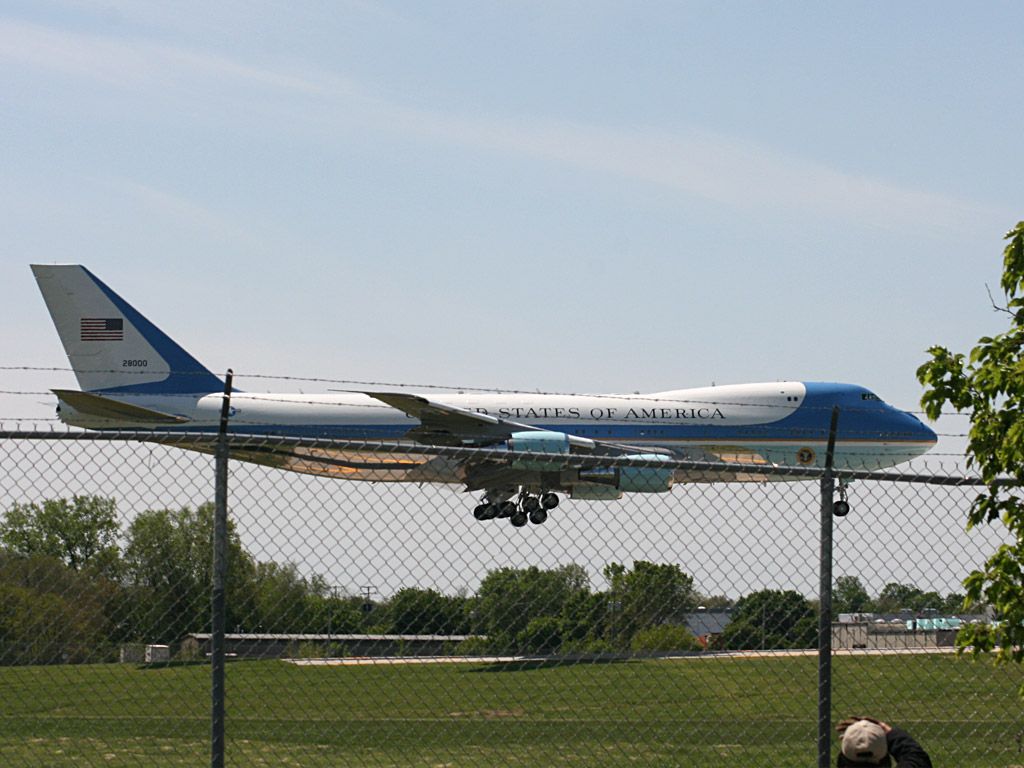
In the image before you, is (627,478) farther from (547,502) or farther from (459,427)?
(547,502)

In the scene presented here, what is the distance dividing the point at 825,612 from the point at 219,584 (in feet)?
10.5

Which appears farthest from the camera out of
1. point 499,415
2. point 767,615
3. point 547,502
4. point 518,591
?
point 499,415

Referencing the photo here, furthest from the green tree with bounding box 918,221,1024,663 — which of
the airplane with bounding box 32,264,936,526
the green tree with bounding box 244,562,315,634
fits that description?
the airplane with bounding box 32,264,936,526

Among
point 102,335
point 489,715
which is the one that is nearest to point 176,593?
point 489,715

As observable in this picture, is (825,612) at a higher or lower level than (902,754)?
higher

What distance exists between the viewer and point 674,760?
39.8 feet

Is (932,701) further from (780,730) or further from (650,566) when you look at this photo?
(650,566)

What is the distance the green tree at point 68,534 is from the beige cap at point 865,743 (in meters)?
4.10

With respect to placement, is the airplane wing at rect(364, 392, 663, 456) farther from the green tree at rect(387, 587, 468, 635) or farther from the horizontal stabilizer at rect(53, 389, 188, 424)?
the green tree at rect(387, 587, 468, 635)

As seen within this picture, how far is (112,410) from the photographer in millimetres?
35844

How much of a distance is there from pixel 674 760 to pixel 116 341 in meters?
33.1

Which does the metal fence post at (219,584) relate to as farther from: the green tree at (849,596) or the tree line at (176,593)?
the green tree at (849,596)

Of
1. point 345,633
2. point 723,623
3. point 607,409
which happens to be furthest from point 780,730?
point 607,409

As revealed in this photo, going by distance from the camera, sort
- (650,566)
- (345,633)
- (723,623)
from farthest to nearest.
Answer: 1. (723,623)
2. (650,566)
3. (345,633)
